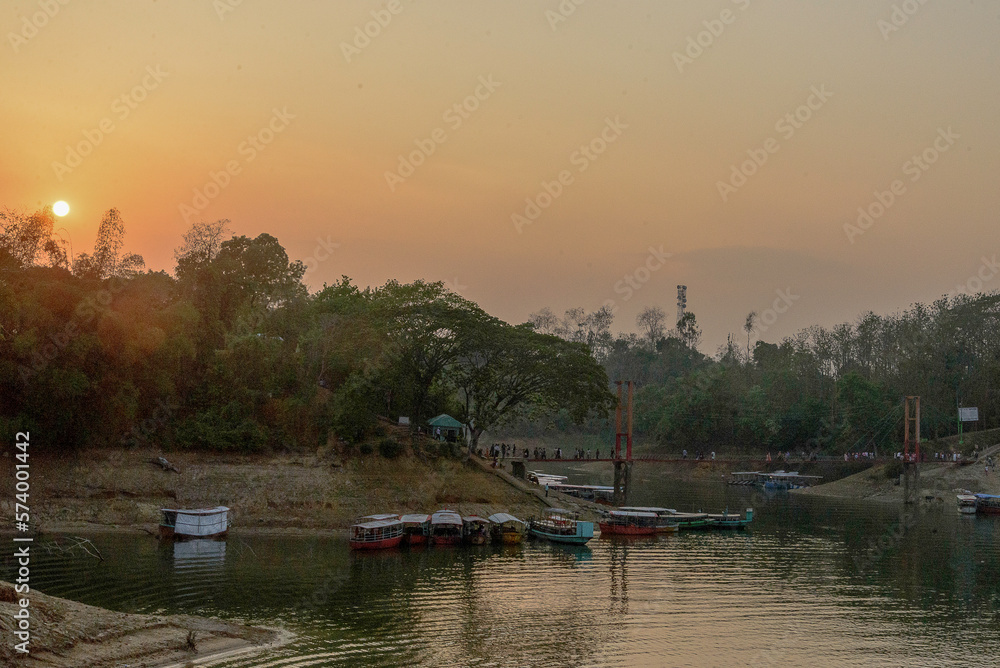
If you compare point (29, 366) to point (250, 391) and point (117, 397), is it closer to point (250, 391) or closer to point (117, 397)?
point (117, 397)

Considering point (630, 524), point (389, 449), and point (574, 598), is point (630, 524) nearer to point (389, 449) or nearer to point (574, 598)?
point (389, 449)

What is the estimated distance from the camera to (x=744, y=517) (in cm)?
A: 7356

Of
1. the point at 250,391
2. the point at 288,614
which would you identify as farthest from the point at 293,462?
the point at 288,614

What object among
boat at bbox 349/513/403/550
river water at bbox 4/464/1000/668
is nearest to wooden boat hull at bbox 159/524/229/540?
river water at bbox 4/464/1000/668

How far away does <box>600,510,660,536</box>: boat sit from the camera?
6600cm

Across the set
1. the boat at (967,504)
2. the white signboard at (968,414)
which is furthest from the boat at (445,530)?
the white signboard at (968,414)

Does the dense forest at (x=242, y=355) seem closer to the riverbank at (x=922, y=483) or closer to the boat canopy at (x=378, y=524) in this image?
the boat canopy at (x=378, y=524)

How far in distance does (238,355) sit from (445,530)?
76.9 feet

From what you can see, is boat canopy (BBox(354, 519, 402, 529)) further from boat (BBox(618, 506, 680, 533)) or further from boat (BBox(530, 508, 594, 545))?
boat (BBox(618, 506, 680, 533))

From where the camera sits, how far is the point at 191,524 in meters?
53.8

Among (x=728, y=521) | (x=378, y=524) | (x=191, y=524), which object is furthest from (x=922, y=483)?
(x=191, y=524)

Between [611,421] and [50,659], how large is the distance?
152307mm

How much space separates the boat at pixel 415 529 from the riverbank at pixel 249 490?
6.26m

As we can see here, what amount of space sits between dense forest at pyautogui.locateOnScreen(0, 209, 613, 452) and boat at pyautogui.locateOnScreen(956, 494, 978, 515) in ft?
133
